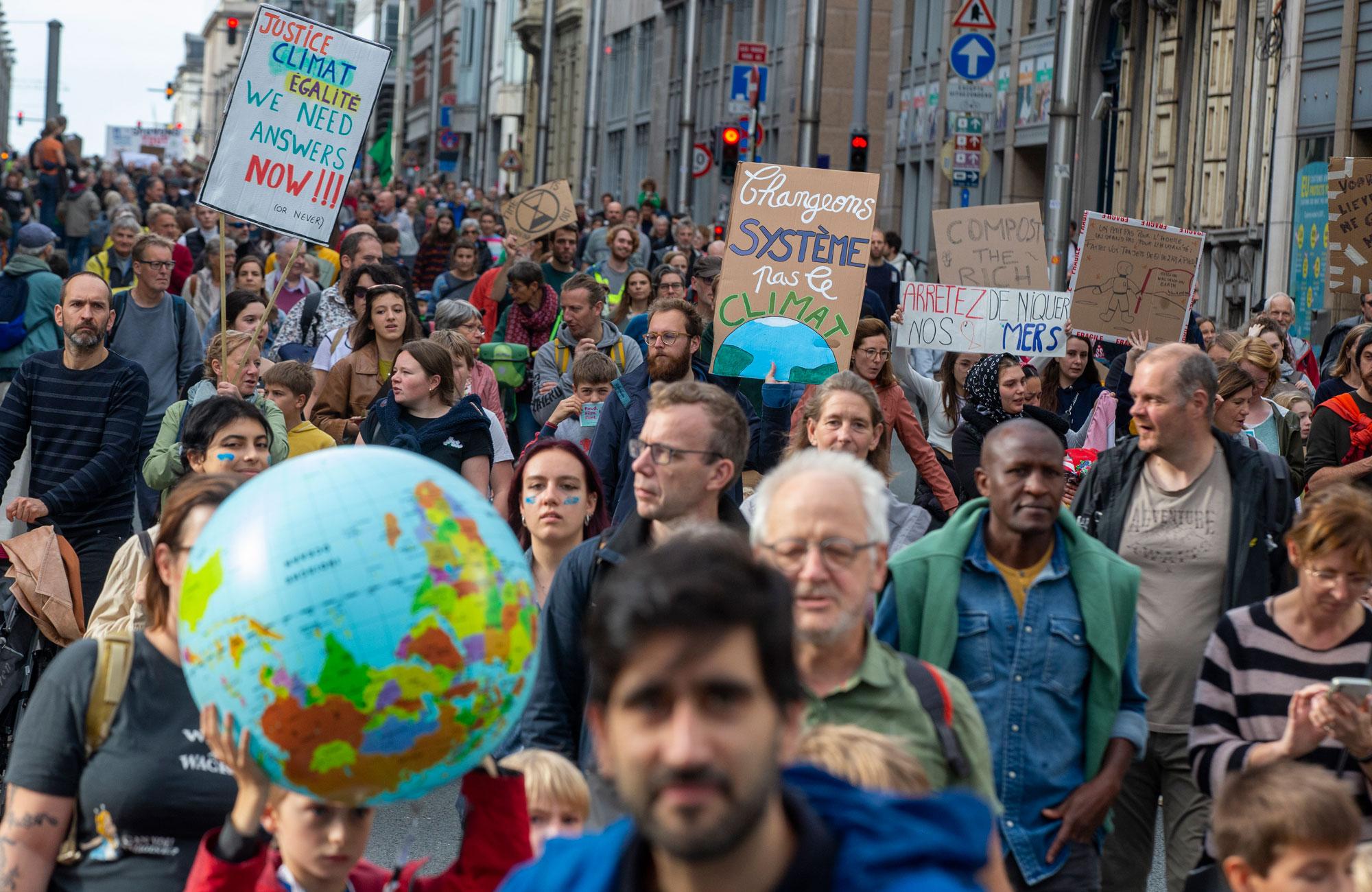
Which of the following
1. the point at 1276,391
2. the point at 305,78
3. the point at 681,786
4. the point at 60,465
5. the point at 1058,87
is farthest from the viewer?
the point at 1058,87

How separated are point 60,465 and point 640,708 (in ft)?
20.8

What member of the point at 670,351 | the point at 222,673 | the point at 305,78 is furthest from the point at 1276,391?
the point at 222,673

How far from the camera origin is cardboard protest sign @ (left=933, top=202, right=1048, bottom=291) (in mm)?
13116

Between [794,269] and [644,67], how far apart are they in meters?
50.7

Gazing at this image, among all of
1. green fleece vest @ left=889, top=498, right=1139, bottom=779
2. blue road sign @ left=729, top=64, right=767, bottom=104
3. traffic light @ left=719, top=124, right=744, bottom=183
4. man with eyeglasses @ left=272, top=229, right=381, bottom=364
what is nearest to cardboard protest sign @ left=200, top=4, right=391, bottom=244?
man with eyeglasses @ left=272, top=229, right=381, bottom=364

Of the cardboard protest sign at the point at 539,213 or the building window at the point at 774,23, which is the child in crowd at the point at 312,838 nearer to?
the cardboard protest sign at the point at 539,213

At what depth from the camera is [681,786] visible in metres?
2.08

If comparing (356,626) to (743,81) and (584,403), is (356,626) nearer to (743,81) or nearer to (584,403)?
(584,403)

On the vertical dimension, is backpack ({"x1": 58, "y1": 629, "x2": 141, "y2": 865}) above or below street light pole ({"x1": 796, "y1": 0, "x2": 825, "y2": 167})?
below

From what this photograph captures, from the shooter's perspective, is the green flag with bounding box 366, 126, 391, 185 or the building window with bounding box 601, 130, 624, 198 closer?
the green flag with bounding box 366, 126, 391, 185

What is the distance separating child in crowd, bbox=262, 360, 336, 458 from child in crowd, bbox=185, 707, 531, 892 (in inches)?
201

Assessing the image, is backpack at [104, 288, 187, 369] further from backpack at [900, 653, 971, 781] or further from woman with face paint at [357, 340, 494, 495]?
backpack at [900, 653, 971, 781]

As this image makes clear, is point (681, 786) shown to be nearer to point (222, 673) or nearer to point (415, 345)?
point (222, 673)

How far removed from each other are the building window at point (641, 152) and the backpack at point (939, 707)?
55.1 meters
